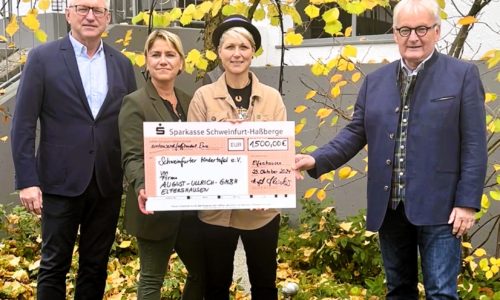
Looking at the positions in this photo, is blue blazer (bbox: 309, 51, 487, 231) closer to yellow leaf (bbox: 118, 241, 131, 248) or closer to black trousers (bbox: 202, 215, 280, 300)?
black trousers (bbox: 202, 215, 280, 300)

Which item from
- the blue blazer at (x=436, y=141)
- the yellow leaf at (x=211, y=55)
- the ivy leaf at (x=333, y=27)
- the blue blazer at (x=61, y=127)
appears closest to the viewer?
the blue blazer at (x=436, y=141)

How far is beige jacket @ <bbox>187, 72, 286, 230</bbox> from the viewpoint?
3564 mm

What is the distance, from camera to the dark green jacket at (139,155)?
349cm

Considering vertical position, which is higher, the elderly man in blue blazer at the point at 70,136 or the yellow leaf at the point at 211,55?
the yellow leaf at the point at 211,55

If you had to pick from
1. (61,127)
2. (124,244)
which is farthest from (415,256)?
(124,244)

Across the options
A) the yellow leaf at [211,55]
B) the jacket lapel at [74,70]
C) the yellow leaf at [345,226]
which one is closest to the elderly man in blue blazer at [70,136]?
the jacket lapel at [74,70]

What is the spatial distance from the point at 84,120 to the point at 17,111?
0.38m

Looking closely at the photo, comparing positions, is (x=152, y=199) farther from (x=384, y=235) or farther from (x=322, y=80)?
(x=322, y=80)

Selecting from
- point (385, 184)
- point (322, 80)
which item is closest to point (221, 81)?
point (385, 184)

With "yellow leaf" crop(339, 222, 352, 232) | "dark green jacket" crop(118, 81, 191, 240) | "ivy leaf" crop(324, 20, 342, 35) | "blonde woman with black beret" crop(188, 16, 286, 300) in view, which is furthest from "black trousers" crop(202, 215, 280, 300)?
"yellow leaf" crop(339, 222, 352, 232)

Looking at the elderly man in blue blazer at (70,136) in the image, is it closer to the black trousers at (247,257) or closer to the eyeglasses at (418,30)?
the black trousers at (247,257)

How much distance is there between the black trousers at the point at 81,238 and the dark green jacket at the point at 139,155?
11.5 inches

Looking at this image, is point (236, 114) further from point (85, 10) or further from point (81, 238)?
point (81, 238)

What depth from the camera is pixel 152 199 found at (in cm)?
348
